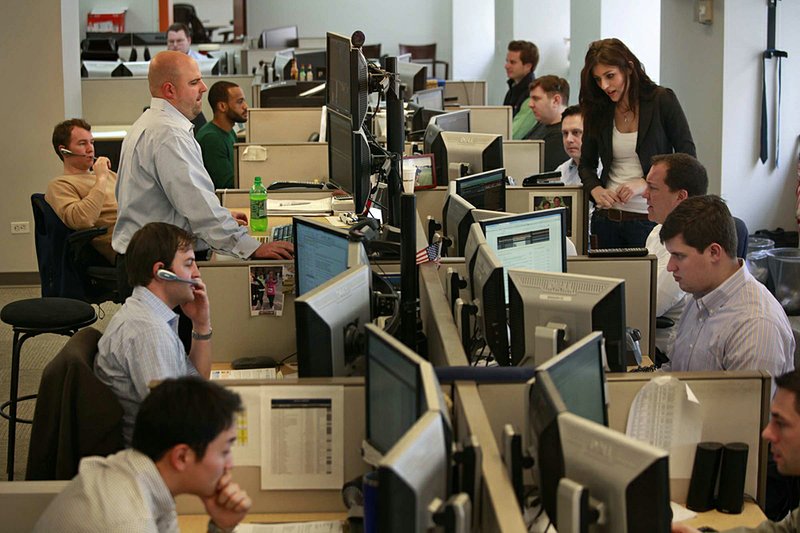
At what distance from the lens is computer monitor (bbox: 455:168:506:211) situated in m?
3.72

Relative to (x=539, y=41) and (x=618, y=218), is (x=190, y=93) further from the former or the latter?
(x=539, y=41)

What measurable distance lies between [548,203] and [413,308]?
194 cm

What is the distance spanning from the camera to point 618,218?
4.46m

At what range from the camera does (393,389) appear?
1936 millimetres

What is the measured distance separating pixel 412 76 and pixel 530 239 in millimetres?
4631

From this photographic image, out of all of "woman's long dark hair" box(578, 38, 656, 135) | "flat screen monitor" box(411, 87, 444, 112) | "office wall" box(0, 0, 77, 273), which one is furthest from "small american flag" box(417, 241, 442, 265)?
"office wall" box(0, 0, 77, 273)

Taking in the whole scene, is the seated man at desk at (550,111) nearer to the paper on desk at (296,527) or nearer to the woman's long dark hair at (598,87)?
the woman's long dark hair at (598,87)

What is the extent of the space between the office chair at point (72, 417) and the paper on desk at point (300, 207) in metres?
2.32

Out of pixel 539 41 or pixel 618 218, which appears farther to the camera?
pixel 539 41

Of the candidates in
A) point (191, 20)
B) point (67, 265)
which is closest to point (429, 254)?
point (67, 265)

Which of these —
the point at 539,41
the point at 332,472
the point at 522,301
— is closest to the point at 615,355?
the point at 522,301

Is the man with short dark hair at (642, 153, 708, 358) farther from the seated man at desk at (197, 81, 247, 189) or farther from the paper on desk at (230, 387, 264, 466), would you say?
the seated man at desk at (197, 81, 247, 189)

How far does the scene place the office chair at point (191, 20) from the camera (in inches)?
563

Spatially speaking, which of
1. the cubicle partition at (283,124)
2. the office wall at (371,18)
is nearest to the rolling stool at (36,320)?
the cubicle partition at (283,124)
